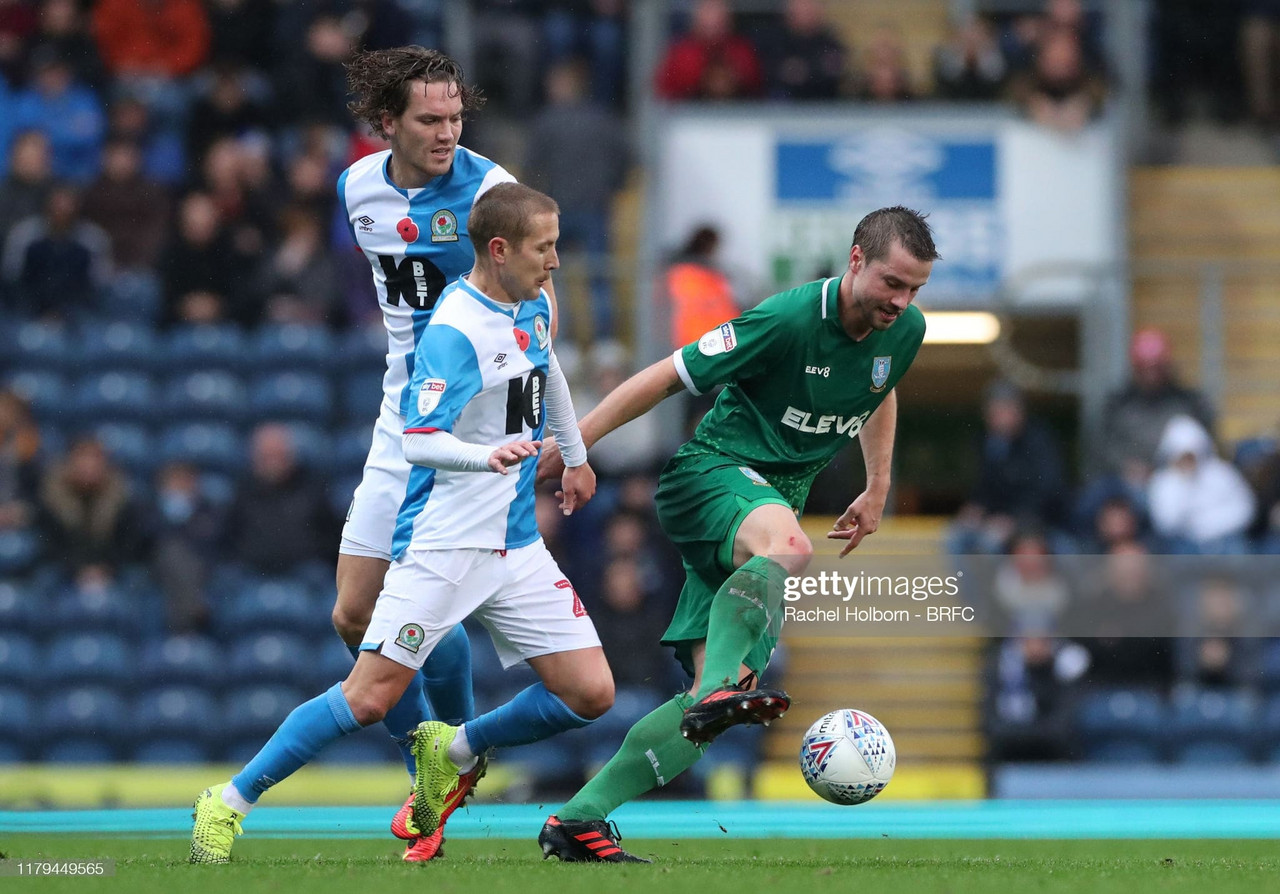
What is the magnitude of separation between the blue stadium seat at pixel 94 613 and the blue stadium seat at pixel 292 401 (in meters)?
1.52

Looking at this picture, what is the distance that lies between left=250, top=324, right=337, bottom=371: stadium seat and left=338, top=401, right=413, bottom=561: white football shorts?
19.9ft

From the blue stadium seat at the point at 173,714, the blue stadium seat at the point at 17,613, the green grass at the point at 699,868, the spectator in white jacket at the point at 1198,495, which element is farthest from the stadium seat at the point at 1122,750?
the blue stadium seat at the point at 17,613

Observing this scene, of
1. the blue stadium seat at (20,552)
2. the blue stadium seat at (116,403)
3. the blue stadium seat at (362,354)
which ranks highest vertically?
the blue stadium seat at (362,354)

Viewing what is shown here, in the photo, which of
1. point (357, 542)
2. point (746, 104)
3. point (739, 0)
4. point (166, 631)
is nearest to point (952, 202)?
point (746, 104)

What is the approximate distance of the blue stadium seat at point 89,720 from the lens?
10.7 metres

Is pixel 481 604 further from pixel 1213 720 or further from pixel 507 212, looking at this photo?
pixel 1213 720

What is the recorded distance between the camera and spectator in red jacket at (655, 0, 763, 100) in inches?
510

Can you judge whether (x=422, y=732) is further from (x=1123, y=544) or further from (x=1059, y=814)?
(x=1123, y=544)

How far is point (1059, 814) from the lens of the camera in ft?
29.9

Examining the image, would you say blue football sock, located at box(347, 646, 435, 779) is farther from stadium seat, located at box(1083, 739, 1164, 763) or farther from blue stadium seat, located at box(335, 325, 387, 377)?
blue stadium seat, located at box(335, 325, 387, 377)

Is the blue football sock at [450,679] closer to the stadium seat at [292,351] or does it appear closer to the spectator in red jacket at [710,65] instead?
the stadium seat at [292,351]

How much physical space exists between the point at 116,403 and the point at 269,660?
7.33 feet

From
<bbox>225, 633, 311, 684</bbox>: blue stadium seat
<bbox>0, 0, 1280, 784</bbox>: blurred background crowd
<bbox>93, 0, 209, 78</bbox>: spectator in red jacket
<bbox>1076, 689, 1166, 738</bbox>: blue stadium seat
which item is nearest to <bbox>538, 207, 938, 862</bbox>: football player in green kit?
<bbox>0, 0, 1280, 784</bbox>: blurred background crowd

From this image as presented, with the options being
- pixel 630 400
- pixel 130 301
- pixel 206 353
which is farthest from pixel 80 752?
pixel 630 400
